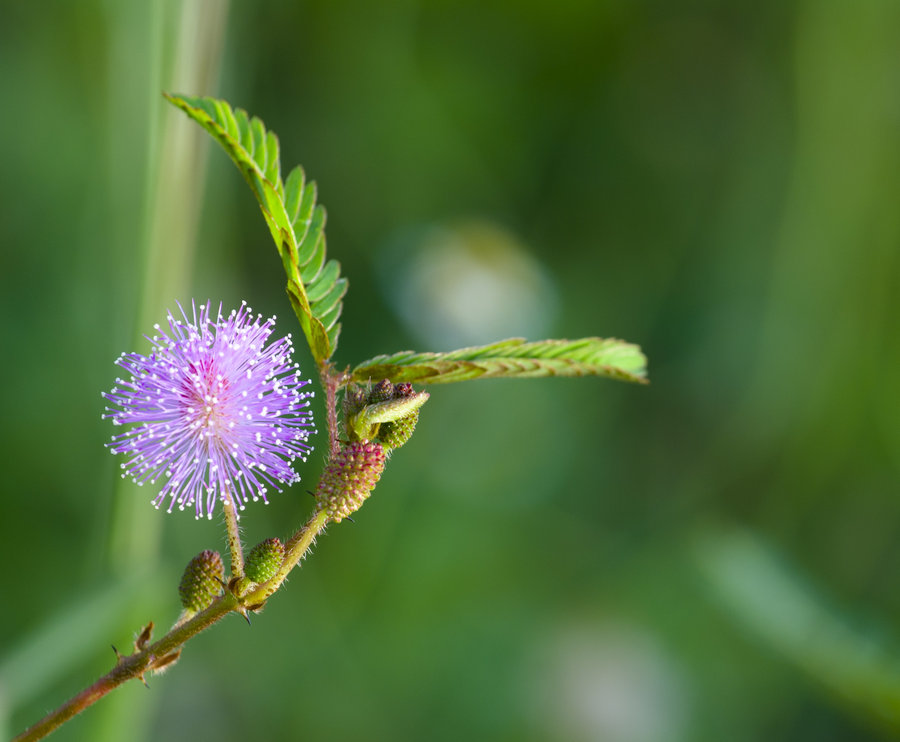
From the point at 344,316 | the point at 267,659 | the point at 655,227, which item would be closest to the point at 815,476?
the point at 655,227

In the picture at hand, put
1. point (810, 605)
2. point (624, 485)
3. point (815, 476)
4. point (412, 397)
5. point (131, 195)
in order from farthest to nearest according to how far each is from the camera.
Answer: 1. point (624, 485)
2. point (815, 476)
3. point (131, 195)
4. point (810, 605)
5. point (412, 397)

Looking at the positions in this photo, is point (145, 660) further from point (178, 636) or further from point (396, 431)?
point (396, 431)

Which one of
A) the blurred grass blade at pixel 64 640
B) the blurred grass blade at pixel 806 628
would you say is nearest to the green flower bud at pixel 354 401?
the blurred grass blade at pixel 64 640

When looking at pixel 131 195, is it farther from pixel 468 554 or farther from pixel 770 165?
pixel 770 165

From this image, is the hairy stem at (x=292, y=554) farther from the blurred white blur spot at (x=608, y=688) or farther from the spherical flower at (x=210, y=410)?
the blurred white blur spot at (x=608, y=688)

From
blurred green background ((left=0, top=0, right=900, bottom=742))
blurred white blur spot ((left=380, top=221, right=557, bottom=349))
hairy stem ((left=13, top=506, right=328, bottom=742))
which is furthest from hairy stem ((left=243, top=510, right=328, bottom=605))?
blurred white blur spot ((left=380, top=221, right=557, bottom=349))

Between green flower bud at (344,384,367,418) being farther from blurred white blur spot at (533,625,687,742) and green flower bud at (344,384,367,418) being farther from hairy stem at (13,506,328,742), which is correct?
blurred white blur spot at (533,625,687,742)

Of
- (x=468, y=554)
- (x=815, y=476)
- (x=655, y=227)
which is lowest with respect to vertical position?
(x=468, y=554)
